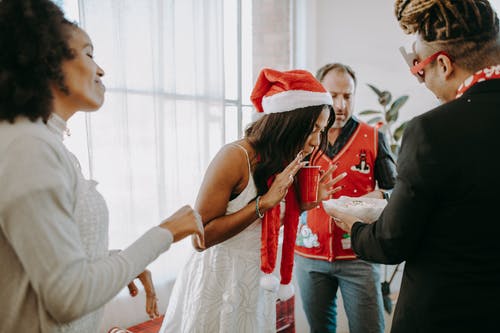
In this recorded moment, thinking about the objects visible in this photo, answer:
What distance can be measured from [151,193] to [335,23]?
2.17 metres

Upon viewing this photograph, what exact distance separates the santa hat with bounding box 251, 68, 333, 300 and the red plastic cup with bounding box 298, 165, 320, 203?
0.19 ft

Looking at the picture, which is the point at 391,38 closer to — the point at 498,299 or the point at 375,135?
the point at 375,135

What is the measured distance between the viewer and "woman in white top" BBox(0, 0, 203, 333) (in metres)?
0.63

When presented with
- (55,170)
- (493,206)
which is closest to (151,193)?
(55,170)

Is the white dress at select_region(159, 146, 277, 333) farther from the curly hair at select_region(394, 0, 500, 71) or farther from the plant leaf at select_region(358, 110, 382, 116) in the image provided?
the plant leaf at select_region(358, 110, 382, 116)

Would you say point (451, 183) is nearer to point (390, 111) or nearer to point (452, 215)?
point (452, 215)

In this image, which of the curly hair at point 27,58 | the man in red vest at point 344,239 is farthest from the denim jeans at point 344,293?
the curly hair at point 27,58

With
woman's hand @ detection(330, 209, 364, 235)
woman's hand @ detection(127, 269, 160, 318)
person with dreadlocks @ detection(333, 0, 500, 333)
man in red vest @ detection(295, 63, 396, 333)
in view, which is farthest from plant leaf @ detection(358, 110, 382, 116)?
woman's hand @ detection(127, 269, 160, 318)

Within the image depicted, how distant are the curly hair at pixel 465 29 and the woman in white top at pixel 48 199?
771 mm

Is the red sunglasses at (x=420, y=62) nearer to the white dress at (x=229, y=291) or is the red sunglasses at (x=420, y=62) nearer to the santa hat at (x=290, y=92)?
the santa hat at (x=290, y=92)

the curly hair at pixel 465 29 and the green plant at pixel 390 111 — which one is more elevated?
the curly hair at pixel 465 29

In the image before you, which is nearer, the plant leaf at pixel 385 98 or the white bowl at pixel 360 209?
the white bowl at pixel 360 209

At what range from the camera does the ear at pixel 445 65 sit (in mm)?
947

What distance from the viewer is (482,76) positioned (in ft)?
2.95
